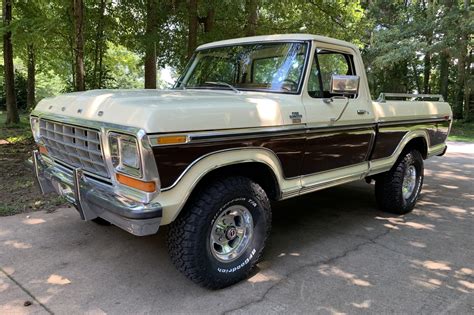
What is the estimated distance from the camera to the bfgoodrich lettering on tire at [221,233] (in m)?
3.13

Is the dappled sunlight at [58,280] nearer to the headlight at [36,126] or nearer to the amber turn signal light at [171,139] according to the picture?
the headlight at [36,126]

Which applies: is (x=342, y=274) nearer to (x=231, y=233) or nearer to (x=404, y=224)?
(x=231, y=233)

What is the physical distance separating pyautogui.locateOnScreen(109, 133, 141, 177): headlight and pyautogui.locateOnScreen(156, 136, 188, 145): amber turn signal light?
0.51ft

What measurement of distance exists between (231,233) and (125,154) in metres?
1.15

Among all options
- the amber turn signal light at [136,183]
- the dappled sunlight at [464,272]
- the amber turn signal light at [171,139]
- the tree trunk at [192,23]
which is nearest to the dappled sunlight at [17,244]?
the amber turn signal light at [136,183]

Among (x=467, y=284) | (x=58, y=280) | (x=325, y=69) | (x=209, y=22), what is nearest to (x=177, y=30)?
(x=209, y=22)

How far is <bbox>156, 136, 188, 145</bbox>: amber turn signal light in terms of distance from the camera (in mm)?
2775

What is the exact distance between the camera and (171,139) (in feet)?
9.29

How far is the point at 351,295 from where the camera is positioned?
131 inches

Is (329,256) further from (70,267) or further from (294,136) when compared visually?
(70,267)

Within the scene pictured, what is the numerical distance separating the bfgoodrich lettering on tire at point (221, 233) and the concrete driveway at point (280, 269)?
0.17 meters

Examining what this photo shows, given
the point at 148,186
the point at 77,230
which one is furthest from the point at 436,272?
the point at 77,230

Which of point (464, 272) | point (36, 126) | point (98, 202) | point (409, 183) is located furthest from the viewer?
point (409, 183)

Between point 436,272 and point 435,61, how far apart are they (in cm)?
2288
